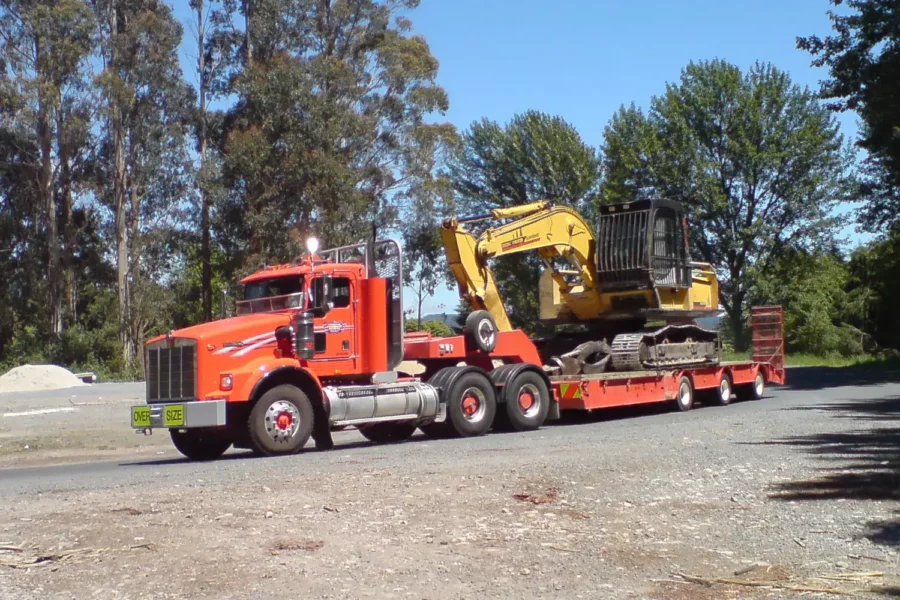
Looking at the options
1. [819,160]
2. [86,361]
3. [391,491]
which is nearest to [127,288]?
[86,361]

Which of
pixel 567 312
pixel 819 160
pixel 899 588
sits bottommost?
pixel 899 588

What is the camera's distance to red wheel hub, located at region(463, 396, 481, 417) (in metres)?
18.5

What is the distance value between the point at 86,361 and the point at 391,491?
39974 millimetres

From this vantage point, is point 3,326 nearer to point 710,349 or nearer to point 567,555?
point 710,349

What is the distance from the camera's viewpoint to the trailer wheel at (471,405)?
18219mm

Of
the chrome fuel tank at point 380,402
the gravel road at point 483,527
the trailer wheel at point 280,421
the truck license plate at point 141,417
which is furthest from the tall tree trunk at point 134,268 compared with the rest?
the gravel road at point 483,527

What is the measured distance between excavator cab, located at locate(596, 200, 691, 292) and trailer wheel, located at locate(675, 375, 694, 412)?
2074 mm

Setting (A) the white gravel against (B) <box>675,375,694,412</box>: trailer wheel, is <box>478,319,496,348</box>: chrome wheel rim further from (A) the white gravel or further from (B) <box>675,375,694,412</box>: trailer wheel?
(A) the white gravel

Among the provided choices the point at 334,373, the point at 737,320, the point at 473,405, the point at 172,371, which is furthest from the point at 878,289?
the point at 172,371

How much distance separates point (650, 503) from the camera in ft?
31.0

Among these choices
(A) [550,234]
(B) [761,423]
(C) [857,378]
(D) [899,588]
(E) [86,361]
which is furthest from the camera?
(E) [86,361]

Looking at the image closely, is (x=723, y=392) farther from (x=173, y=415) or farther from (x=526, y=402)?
(x=173, y=415)

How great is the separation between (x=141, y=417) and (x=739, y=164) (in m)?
42.9

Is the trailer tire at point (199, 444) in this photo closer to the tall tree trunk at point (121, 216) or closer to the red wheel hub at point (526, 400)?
the red wheel hub at point (526, 400)
